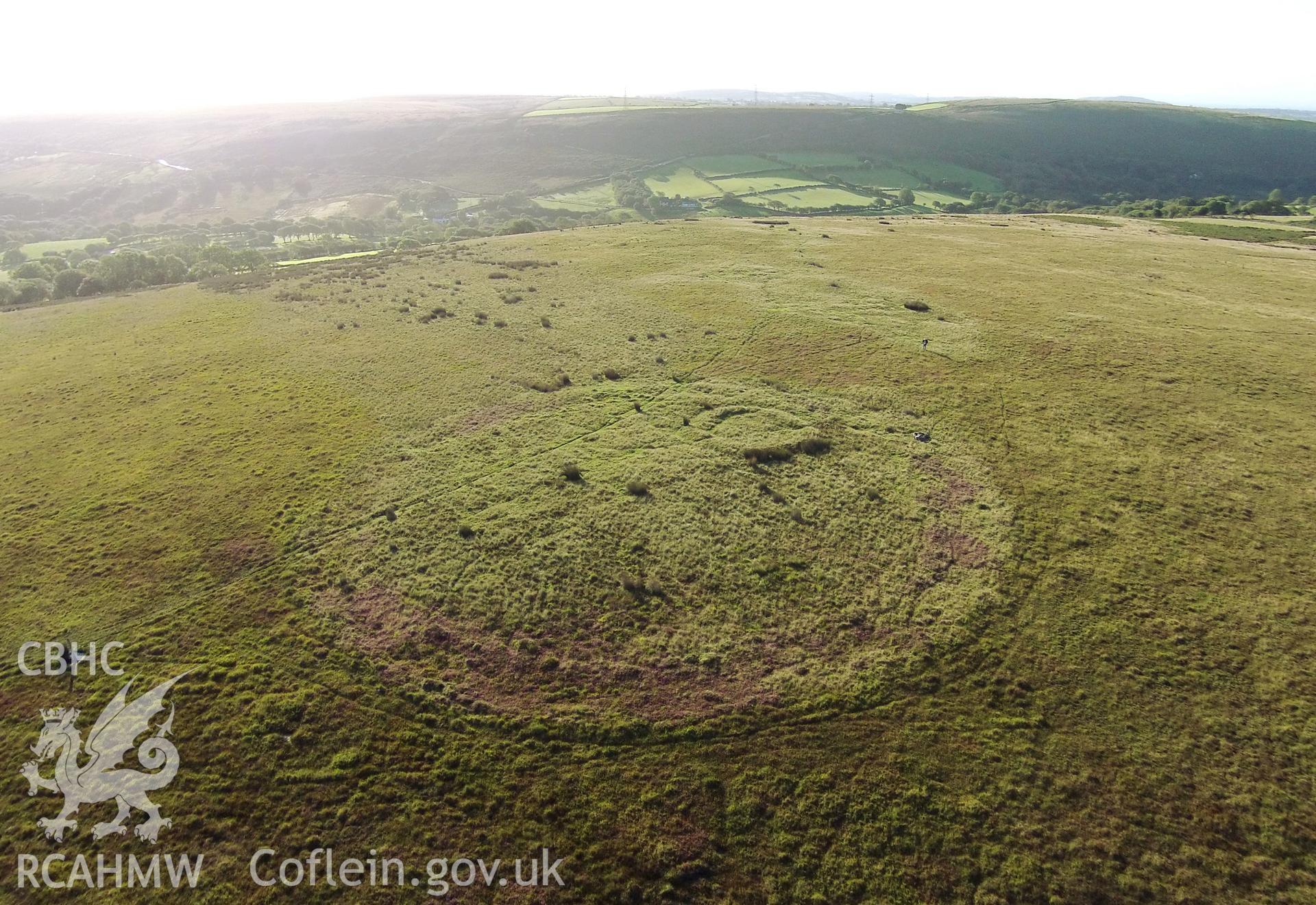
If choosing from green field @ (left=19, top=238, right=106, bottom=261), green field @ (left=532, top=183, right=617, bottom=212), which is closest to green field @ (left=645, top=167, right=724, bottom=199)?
green field @ (left=532, top=183, right=617, bottom=212)

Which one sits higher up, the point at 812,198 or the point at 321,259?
the point at 812,198

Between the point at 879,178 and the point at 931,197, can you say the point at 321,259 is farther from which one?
the point at 879,178

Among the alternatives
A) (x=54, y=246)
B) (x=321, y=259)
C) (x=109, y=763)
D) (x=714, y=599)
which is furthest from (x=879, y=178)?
(x=54, y=246)

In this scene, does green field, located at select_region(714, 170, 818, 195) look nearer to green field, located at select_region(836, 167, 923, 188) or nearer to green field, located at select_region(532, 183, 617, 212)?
green field, located at select_region(836, 167, 923, 188)

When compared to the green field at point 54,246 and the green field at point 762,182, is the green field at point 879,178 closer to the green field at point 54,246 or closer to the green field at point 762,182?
the green field at point 762,182

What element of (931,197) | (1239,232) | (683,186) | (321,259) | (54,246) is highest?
(683,186)

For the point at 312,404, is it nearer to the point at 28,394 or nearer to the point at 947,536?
the point at 28,394

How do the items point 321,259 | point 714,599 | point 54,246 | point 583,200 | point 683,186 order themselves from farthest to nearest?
point 583,200 → point 683,186 → point 54,246 → point 321,259 → point 714,599
